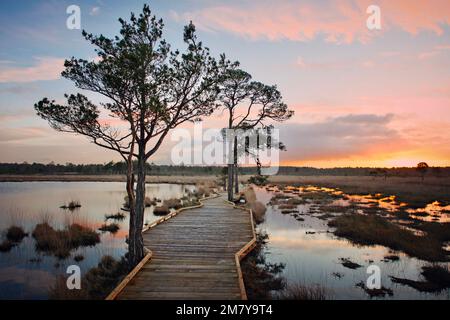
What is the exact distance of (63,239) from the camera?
48.3 ft

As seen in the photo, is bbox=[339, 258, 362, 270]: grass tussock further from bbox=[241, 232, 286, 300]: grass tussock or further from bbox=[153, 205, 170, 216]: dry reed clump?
bbox=[153, 205, 170, 216]: dry reed clump

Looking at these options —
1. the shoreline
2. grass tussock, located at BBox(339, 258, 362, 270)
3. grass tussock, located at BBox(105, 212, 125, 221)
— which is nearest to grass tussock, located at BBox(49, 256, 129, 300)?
grass tussock, located at BBox(339, 258, 362, 270)

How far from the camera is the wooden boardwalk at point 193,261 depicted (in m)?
7.02

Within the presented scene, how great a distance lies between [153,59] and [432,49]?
16.7 m

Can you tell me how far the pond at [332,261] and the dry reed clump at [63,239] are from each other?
10067mm

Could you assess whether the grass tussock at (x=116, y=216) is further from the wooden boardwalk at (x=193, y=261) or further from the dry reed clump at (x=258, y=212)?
the dry reed clump at (x=258, y=212)

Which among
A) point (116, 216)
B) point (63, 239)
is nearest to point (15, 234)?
point (63, 239)

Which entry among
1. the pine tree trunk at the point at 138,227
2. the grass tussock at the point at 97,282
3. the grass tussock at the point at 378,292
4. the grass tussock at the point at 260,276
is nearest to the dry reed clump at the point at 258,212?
the grass tussock at the point at 260,276

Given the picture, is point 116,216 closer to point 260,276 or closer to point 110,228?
point 110,228

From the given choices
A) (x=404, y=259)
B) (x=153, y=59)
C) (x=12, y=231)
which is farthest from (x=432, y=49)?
(x=12, y=231)

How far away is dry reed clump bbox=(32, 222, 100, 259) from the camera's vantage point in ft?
45.2

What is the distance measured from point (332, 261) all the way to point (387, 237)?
18.0 feet

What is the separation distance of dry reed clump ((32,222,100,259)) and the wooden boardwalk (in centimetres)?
424

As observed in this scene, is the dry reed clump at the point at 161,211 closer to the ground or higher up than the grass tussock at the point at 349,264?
higher up
